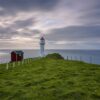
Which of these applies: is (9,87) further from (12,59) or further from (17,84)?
(12,59)

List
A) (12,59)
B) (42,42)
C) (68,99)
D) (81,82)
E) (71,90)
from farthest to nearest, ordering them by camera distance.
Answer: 1. (42,42)
2. (12,59)
3. (81,82)
4. (71,90)
5. (68,99)

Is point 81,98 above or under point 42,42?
under

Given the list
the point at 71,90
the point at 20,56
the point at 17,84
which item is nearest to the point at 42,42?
the point at 20,56

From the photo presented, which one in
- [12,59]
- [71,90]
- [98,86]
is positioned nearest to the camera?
[71,90]

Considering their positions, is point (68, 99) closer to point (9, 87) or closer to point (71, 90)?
point (71, 90)

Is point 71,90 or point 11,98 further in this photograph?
point 71,90

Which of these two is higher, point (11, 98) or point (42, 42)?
point (42, 42)

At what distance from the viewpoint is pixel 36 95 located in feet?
99.3

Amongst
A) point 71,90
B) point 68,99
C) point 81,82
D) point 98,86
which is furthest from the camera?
point 81,82

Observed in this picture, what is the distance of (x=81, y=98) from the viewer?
2872cm

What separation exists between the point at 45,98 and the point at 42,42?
6795cm

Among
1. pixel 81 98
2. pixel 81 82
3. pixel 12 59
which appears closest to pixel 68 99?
pixel 81 98

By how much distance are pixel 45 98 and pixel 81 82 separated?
984 cm

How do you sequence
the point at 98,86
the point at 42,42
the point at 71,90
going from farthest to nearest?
the point at 42,42
the point at 98,86
the point at 71,90
